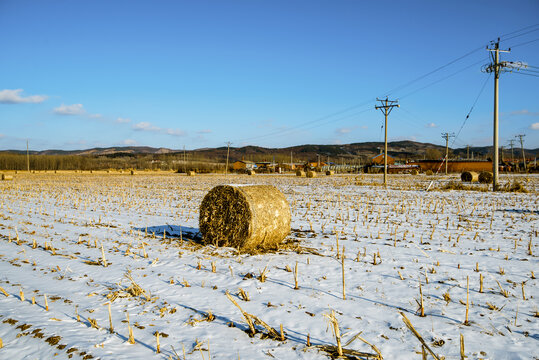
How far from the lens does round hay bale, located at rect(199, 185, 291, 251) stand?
786 centimetres

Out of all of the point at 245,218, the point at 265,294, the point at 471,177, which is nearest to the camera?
the point at 265,294

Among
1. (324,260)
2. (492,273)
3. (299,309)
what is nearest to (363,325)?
(299,309)

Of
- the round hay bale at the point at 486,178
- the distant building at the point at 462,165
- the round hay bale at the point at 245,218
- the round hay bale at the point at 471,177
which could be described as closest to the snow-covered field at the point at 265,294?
the round hay bale at the point at 245,218

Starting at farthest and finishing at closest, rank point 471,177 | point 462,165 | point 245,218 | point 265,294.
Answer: point 462,165
point 471,177
point 245,218
point 265,294

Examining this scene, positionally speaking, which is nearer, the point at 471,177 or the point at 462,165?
the point at 471,177

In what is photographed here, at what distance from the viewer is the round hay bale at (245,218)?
309 inches

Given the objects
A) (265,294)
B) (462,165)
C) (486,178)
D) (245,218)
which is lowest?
(265,294)

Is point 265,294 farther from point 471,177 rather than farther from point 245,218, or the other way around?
point 471,177

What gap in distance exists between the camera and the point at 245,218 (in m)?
7.88

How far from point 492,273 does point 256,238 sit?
485 cm

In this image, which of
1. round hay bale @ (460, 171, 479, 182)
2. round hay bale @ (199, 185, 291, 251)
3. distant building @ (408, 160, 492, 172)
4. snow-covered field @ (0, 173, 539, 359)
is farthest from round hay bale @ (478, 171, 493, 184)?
distant building @ (408, 160, 492, 172)

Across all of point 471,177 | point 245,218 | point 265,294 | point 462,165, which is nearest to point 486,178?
point 471,177

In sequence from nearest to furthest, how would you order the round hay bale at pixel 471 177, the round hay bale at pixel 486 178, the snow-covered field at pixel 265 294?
1. the snow-covered field at pixel 265 294
2. the round hay bale at pixel 486 178
3. the round hay bale at pixel 471 177

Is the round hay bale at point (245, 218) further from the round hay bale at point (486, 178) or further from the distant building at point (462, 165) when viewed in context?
the distant building at point (462, 165)
